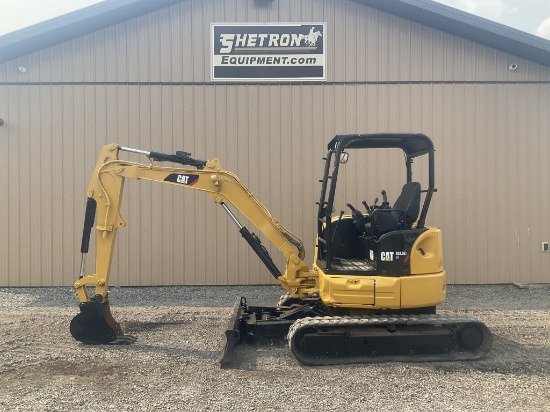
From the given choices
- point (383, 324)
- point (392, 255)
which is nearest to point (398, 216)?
point (392, 255)

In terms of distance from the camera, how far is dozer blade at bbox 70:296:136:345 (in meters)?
6.16

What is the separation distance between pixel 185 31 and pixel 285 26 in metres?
2.26

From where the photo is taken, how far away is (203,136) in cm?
1004

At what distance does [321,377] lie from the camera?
5098 mm

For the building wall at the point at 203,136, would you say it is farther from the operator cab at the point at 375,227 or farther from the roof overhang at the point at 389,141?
the roof overhang at the point at 389,141

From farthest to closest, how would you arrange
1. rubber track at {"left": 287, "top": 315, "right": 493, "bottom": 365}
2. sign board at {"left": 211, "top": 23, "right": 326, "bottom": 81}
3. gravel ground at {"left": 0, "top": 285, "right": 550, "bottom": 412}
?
sign board at {"left": 211, "top": 23, "right": 326, "bottom": 81}, rubber track at {"left": 287, "top": 315, "right": 493, "bottom": 365}, gravel ground at {"left": 0, "top": 285, "right": 550, "bottom": 412}

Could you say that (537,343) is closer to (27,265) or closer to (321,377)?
(321,377)

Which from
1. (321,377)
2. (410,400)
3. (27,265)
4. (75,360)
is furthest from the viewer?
(27,265)

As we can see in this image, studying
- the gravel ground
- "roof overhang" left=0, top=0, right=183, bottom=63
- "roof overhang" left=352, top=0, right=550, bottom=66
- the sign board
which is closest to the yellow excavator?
the gravel ground

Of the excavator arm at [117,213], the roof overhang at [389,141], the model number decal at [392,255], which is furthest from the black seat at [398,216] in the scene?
the excavator arm at [117,213]

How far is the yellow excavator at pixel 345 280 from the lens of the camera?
219 inches

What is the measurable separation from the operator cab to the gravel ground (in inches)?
50.3

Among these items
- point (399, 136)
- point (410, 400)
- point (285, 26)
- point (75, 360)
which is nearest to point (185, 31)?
point (285, 26)

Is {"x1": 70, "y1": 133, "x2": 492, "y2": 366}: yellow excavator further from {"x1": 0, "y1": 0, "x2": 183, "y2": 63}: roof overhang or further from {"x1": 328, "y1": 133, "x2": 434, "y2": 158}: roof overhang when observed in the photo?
{"x1": 0, "y1": 0, "x2": 183, "y2": 63}: roof overhang
